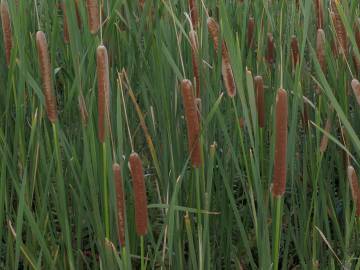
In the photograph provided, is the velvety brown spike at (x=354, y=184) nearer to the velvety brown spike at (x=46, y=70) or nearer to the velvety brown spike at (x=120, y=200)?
the velvety brown spike at (x=120, y=200)

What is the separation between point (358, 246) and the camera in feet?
4.34

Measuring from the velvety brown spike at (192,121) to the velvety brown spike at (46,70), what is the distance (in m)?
0.19

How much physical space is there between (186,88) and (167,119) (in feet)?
0.89

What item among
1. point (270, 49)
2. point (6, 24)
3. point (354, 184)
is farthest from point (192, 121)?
point (270, 49)

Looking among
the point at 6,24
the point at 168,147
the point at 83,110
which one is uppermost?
the point at 6,24

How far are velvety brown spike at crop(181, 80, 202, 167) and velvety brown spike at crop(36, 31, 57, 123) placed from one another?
0.61 ft

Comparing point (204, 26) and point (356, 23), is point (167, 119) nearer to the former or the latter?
point (204, 26)

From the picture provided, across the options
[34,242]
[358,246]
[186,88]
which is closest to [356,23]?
[358,246]

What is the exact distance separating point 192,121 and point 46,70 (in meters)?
0.20

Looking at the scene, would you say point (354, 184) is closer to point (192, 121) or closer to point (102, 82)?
point (192, 121)

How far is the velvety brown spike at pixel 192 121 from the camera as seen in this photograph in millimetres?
905

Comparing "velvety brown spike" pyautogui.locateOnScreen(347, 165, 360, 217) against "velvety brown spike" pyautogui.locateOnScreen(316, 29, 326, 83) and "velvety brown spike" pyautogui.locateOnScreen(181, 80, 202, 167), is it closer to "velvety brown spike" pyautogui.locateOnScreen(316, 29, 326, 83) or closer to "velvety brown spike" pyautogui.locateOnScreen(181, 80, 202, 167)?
"velvety brown spike" pyautogui.locateOnScreen(181, 80, 202, 167)

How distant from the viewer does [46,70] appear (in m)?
0.95

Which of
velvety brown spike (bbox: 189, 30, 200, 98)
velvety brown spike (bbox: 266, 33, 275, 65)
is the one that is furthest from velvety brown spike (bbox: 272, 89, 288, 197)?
velvety brown spike (bbox: 266, 33, 275, 65)
